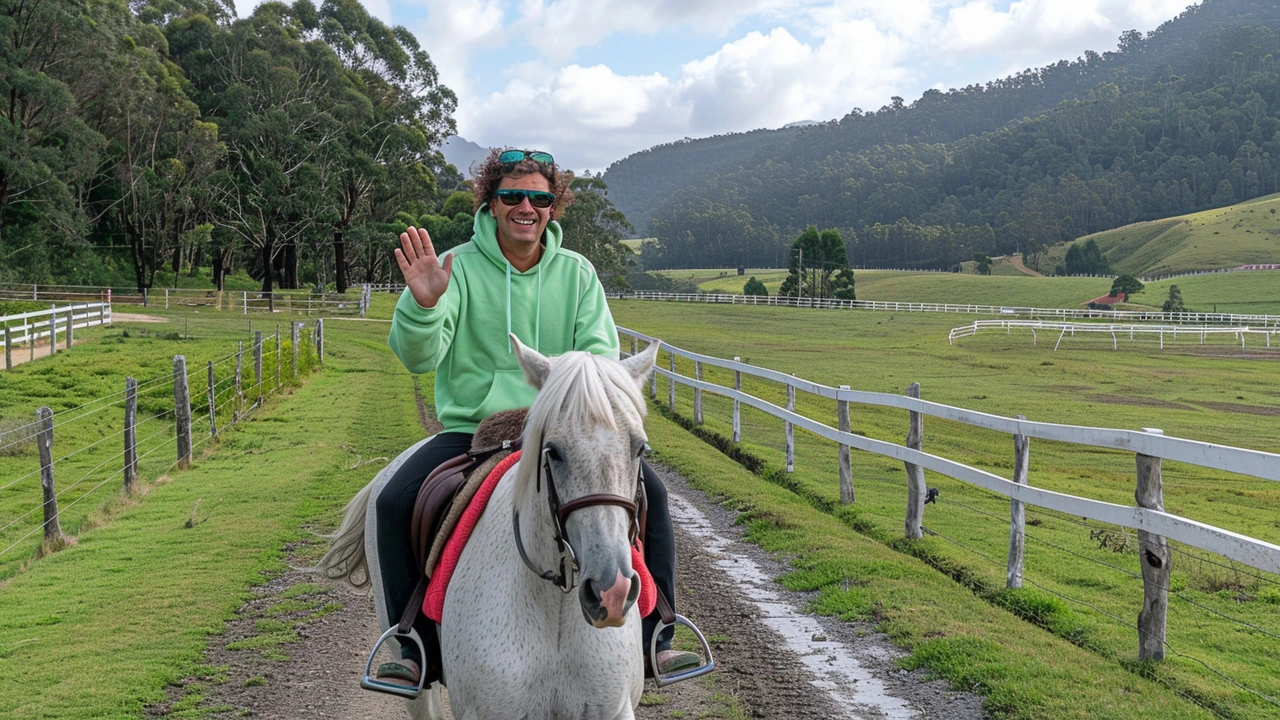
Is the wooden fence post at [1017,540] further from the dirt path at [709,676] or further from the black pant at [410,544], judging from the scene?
the black pant at [410,544]

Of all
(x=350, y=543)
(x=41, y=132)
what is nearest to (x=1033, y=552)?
(x=350, y=543)

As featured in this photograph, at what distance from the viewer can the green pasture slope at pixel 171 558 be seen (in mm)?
6039

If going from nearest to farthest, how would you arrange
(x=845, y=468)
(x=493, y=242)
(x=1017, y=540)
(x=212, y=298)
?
(x=493, y=242)
(x=1017, y=540)
(x=845, y=468)
(x=212, y=298)

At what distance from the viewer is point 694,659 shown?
12.1 feet

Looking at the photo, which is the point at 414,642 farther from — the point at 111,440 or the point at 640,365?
the point at 111,440

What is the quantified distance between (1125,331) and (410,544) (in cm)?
5898

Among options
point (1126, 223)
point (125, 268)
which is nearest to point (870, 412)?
point (125, 268)

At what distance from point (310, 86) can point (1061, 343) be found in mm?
42741

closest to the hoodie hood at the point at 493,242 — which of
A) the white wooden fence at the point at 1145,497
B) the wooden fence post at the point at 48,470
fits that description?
the white wooden fence at the point at 1145,497

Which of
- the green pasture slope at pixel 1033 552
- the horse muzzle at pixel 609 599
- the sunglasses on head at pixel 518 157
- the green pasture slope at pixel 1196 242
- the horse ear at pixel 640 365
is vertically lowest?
the green pasture slope at pixel 1033 552

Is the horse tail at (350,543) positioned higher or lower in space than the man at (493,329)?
lower

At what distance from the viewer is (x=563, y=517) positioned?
8.89 feet

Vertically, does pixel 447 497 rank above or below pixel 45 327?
above

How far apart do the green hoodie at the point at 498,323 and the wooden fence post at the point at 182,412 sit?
11557mm
